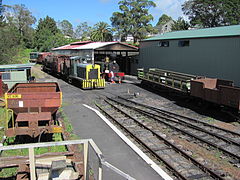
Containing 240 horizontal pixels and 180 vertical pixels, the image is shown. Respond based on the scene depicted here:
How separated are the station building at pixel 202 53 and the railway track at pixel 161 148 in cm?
903

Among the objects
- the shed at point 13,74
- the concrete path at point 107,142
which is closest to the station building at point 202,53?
the concrete path at point 107,142

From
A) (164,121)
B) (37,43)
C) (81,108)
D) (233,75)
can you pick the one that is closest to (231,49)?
(233,75)

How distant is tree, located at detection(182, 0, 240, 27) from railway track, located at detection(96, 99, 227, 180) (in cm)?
4978

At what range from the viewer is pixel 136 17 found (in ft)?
207

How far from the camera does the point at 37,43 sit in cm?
7225

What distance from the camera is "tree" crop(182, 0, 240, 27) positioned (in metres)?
52.9

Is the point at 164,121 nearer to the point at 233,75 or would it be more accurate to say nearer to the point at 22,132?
the point at 22,132

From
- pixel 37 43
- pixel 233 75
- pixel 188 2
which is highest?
pixel 188 2

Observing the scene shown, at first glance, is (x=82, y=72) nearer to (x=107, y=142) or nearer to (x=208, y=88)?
(x=208, y=88)

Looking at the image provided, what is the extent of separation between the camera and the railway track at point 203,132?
8648 millimetres

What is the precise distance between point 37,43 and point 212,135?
232ft

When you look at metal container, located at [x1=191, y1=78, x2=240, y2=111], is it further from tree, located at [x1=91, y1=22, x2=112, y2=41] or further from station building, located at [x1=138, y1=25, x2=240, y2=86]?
tree, located at [x1=91, y1=22, x2=112, y2=41]

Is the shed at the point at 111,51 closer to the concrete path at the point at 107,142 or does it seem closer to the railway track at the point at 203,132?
the concrete path at the point at 107,142

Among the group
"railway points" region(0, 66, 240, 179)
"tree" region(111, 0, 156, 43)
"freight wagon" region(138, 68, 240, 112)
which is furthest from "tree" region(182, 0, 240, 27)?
"railway points" region(0, 66, 240, 179)
